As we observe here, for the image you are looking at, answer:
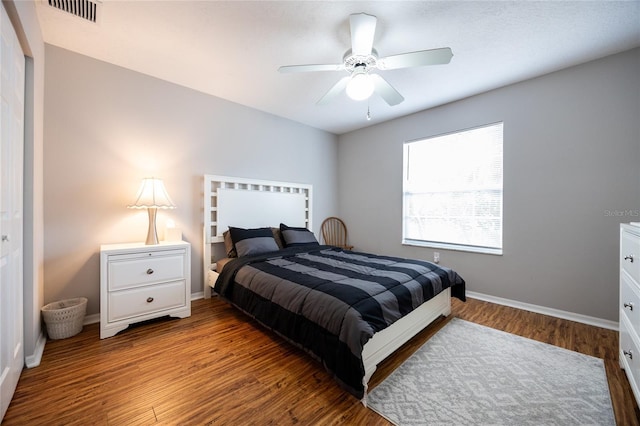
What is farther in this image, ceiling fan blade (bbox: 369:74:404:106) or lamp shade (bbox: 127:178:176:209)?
lamp shade (bbox: 127:178:176:209)

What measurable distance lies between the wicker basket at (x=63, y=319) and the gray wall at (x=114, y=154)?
0.82 ft

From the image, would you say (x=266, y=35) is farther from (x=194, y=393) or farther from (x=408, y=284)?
(x=194, y=393)

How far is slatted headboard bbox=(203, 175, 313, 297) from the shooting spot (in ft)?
10.2

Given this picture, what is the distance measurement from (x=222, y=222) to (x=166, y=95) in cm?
158

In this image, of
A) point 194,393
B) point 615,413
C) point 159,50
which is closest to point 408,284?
point 615,413

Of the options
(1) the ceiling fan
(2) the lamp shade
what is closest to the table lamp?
(2) the lamp shade

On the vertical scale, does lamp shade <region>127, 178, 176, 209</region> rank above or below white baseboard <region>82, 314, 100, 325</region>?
above

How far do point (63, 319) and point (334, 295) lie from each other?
7.39 ft

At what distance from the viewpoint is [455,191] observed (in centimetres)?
342

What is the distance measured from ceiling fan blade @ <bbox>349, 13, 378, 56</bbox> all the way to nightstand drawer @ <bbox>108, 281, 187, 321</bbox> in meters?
2.62

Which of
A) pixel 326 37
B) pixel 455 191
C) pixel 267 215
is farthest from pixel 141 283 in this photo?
pixel 455 191

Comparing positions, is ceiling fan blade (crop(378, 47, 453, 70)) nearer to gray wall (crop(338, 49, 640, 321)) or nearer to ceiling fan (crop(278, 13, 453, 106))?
ceiling fan (crop(278, 13, 453, 106))

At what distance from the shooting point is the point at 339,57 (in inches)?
94.0

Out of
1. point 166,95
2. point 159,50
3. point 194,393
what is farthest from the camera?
point 166,95
